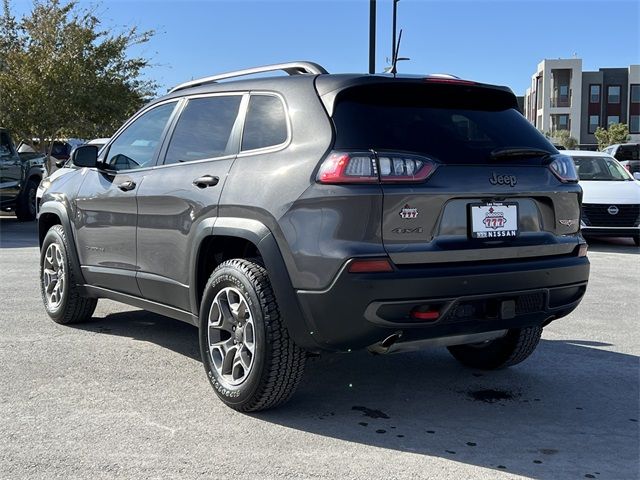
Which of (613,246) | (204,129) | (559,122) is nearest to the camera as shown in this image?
(204,129)

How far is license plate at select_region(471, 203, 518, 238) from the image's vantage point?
383 centimetres

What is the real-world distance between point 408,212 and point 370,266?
1.07 feet

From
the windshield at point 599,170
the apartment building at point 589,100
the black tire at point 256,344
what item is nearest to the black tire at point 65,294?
the black tire at point 256,344

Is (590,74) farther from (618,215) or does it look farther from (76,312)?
(76,312)

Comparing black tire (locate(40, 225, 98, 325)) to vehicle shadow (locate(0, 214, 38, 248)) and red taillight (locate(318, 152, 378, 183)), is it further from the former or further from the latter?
vehicle shadow (locate(0, 214, 38, 248))

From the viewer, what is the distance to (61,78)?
20.1 meters

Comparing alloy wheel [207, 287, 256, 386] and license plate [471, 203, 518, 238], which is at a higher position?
license plate [471, 203, 518, 238]

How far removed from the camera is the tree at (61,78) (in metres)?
20.0

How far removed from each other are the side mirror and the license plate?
3.03 meters

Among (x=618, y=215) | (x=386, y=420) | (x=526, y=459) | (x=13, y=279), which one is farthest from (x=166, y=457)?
(x=618, y=215)

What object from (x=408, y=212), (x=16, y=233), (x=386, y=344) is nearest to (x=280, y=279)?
(x=386, y=344)

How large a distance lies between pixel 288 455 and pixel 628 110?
74.9 metres

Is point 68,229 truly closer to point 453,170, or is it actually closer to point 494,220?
point 453,170

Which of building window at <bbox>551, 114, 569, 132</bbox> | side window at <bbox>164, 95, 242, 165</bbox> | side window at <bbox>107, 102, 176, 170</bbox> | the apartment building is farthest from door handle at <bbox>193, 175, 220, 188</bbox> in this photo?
building window at <bbox>551, 114, 569, 132</bbox>
